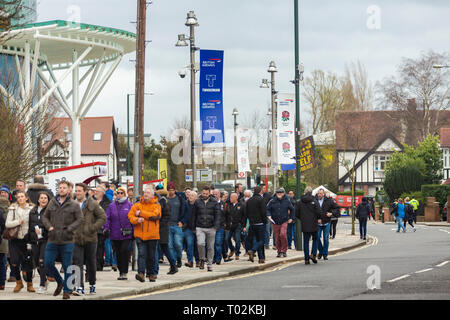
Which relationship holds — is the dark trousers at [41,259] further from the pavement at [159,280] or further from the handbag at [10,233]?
the handbag at [10,233]

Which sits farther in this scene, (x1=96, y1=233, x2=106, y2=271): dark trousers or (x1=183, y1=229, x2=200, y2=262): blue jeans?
(x1=183, y1=229, x2=200, y2=262): blue jeans

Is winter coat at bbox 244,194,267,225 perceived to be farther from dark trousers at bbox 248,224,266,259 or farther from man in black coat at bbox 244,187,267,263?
dark trousers at bbox 248,224,266,259

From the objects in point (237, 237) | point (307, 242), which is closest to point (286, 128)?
point (237, 237)

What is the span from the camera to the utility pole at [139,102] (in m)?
20.4

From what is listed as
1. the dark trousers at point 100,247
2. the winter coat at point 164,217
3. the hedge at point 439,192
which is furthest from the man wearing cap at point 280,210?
the hedge at point 439,192

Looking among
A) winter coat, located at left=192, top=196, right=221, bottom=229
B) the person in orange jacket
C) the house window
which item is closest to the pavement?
the person in orange jacket

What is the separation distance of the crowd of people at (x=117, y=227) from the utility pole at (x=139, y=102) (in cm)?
79

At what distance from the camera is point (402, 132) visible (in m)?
103

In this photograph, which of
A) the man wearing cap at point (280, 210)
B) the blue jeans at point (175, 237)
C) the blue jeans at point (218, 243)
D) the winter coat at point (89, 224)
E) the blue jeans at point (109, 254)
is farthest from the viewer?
the man wearing cap at point (280, 210)

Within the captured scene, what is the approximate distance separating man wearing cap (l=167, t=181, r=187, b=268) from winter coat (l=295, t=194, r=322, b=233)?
315 cm

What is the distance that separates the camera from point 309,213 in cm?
2227

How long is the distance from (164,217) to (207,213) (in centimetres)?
172

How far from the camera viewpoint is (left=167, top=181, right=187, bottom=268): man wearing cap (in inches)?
802
